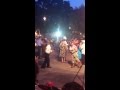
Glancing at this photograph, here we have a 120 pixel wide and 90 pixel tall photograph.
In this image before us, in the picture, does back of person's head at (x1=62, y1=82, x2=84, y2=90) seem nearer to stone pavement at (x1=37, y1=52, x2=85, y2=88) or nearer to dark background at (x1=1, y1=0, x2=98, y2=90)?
stone pavement at (x1=37, y1=52, x2=85, y2=88)

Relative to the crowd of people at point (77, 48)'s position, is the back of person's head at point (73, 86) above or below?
below
